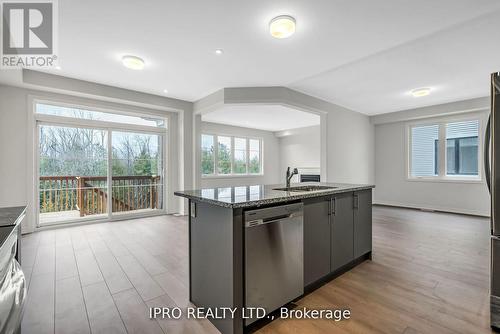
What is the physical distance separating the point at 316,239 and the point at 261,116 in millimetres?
4697

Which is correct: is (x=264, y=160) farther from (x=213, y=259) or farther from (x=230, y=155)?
(x=213, y=259)

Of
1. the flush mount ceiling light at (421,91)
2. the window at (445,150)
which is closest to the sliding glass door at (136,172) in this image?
the flush mount ceiling light at (421,91)

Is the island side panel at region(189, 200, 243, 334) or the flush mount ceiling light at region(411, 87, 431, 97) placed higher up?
the flush mount ceiling light at region(411, 87, 431, 97)

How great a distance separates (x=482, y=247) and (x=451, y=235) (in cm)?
57

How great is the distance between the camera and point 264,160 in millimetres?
8859

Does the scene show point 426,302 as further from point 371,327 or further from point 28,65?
point 28,65

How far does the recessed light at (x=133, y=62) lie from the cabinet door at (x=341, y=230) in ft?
10.8

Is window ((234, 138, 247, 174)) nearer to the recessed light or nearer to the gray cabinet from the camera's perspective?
the recessed light

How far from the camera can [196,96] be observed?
511 cm

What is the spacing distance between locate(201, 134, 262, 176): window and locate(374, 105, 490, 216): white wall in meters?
A: 4.11

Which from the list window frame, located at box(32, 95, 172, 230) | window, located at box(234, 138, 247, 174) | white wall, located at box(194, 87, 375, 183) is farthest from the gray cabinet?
window, located at box(234, 138, 247, 174)

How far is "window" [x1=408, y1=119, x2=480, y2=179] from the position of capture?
5293 mm

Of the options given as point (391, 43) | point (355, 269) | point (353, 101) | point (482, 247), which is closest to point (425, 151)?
point (353, 101)

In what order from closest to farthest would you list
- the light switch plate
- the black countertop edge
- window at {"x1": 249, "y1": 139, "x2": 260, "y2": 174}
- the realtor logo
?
1. the black countertop edge
2. the light switch plate
3. the realtor logo
4. window at {"x1": 249, "y1": 139, "x2": 260, "y2": 174}
